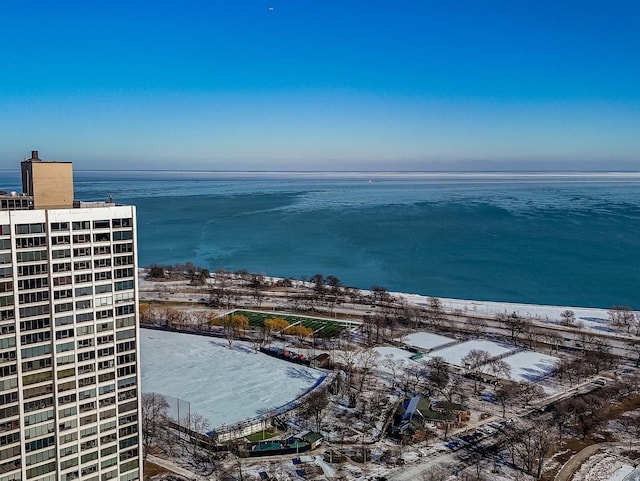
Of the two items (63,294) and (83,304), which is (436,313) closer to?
(83,304)

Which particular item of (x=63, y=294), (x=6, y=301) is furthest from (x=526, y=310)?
(x=6, y=301)

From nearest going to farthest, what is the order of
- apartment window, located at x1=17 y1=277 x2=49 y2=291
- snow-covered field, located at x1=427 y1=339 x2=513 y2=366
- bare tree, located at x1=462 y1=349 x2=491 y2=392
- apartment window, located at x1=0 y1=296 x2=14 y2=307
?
apartment window, located at x1=0 y1=296 x2=14 y2=307 → apartment window, located at x1=17 y1=277 x2=49 y2=291 → bare tree, located at x1=462 y1=349 x2=491 y2=392 → snow-covered field, located at x1=427 y1=339 x2=513 y2=366

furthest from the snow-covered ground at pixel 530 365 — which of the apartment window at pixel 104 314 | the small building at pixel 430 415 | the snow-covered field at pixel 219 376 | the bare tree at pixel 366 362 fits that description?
the apartment window at pixel 104 314

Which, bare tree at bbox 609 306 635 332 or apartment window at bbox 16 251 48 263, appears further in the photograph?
bare tree at bbox 609 306 635 332

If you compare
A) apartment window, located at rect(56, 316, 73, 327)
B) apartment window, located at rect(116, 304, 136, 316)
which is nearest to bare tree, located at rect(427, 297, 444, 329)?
apartment window, located at rect(116, 304, 136, 316)

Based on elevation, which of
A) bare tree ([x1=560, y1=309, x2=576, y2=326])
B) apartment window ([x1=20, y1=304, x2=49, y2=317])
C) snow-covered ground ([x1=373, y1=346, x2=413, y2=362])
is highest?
apartment window ([x1=20, y1=304, x2=49, y2=317])

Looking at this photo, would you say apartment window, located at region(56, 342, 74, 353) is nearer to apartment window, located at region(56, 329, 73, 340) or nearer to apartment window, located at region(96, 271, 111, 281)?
apartment window, located at region(56, 329, 73, 340)

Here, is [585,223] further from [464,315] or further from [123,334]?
[123,334]

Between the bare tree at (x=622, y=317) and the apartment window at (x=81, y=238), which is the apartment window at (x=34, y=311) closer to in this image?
the apartment window at (x=81, y=238)

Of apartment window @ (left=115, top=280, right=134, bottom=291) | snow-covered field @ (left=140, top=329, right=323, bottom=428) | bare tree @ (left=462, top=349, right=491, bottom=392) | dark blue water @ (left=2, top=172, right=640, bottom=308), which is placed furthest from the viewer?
dark blue water @ (left=2, top=172, right=640, bottom=308)
